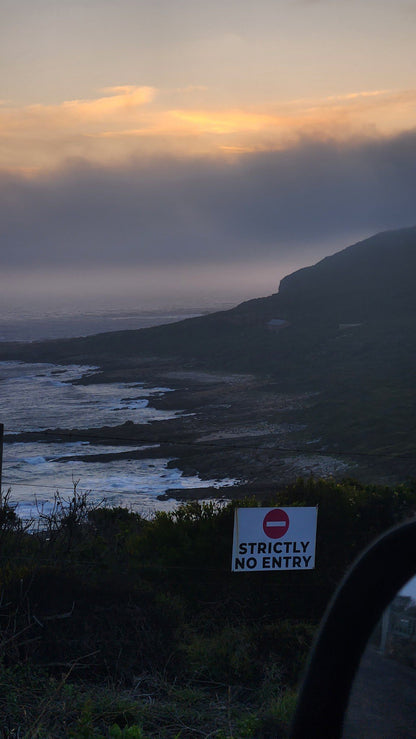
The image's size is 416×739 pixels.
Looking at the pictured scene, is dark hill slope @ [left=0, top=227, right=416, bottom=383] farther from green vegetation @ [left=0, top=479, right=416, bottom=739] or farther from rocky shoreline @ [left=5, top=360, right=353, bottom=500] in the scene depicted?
green vegetation @ [left=0, top=479, right=416, bottom=739]

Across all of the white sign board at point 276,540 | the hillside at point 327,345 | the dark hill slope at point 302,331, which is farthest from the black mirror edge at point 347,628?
the dark hill slope at point 302,331

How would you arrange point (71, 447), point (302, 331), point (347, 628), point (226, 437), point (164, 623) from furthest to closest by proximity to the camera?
point (302, 331) → point (226, 437) → point (71, 447) → point (164, 623) → point (347, 628)

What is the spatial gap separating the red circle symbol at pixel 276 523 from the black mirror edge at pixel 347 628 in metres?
8.77

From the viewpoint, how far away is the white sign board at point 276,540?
10109 mm

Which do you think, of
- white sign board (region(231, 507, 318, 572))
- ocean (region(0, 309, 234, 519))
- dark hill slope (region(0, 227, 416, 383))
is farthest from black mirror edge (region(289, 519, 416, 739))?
dark hill slope (region(0, 227, 416, 383))

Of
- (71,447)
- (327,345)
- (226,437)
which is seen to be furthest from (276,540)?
(327,345)

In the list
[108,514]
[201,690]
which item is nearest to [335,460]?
[108,514]

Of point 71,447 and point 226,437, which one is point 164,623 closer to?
point 71,447

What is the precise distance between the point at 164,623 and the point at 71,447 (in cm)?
5071

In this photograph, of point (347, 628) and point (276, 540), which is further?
point (276, 540)

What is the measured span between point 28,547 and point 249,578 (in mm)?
3989

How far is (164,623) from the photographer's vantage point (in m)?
10.6

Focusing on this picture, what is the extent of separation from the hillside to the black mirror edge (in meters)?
60.1

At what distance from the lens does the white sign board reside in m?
10.1
